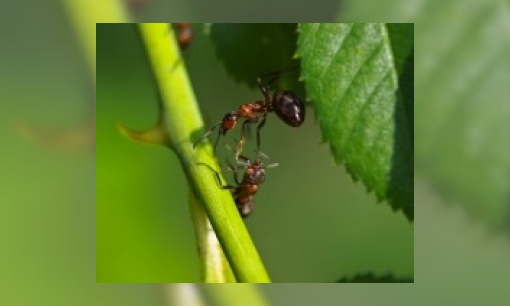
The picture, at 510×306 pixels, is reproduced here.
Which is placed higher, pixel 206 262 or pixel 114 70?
pixel 114 70

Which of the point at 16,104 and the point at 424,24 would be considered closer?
the point at 424,24

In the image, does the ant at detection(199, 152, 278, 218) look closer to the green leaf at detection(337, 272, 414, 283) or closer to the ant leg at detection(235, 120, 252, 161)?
the ant leg at detection(235, 120, 252, 161)

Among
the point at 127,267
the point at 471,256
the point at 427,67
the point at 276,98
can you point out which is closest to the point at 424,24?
the point at 427,67

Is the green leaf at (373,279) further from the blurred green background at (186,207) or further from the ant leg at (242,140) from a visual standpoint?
the ant leg at (242,140)

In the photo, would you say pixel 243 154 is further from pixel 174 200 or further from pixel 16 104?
pixel 16 104

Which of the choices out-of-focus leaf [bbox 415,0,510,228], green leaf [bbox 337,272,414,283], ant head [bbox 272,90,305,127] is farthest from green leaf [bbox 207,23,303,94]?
green leaf [bbox 337,272,414,283]

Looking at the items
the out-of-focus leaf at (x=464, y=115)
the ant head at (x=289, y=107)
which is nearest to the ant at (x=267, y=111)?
the ant head at (x=289, y=107)

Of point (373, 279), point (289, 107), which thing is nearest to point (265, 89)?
point (289, 107)
